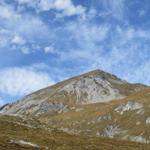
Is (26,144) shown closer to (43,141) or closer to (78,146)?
(43,141)

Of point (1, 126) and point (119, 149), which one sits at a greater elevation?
point (1, 126)

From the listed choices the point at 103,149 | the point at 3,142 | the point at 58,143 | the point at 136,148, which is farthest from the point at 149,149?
the point at 3,142

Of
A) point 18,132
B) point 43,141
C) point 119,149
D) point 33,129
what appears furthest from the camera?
point 33,129

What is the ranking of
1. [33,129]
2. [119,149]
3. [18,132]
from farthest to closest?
[33,129] < [18,132] < [119,149]

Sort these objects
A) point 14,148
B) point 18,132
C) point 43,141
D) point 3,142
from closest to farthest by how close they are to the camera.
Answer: point 14,148 < point 3,142 < point 43,141 < point 18,132

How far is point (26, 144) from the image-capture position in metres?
45.8

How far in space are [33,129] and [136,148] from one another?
17.6m

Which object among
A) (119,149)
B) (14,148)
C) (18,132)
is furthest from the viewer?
(18,132)

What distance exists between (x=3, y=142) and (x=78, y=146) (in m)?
11.9

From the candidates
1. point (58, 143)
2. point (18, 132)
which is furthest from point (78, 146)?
point (18, 132)

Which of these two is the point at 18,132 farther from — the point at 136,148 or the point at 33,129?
the point at 136,148

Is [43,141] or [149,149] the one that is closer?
[43,141]

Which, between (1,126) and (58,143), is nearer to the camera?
(58,143)

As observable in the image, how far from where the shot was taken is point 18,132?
58781mm
